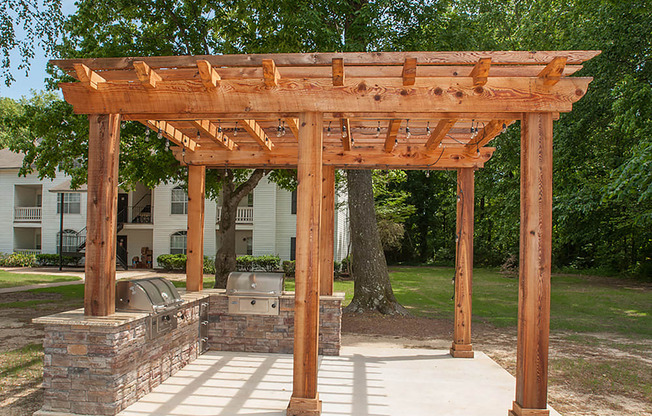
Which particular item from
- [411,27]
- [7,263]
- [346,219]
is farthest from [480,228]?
[7,263]

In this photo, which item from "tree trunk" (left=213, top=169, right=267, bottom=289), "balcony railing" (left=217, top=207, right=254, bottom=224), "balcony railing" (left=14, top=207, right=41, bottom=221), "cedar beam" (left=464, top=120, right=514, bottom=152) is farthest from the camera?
"balcony railing" (left=14, top=207, right=41, bottom=221)

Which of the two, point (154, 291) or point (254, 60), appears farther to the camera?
point (154, 291)

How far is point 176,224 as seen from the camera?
75.0 feet

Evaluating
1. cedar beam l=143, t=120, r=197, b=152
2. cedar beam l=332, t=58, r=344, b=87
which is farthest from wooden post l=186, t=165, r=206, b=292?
cedar beam l=332, t=58, r=344, b=87

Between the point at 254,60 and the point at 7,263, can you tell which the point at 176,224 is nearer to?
the point at 7,263

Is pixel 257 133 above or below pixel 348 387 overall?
above

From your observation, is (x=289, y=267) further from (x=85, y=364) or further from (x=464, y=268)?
(x=85, y=364)

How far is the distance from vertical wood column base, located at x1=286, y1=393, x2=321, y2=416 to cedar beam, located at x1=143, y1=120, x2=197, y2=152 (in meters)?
3.08

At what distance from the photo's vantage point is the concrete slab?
181 inches

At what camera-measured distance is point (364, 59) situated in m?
4.04

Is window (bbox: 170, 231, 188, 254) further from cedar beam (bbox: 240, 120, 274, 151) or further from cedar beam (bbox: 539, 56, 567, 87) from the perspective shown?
cedar beam (bbox: 539, 56, 567, 87)

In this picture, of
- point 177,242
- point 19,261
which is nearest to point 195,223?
point 177,242

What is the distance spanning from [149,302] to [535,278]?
11.3ft

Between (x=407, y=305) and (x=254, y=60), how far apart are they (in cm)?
1004
